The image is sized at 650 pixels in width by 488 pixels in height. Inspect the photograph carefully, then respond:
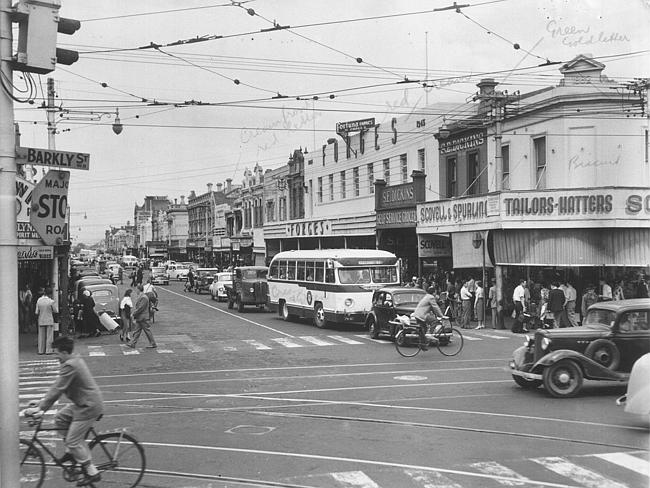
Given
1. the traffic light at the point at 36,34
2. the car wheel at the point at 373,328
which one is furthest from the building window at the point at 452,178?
the traffic light at the point at 36,34

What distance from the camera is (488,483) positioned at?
7.82 metres

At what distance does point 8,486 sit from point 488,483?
4.87 m

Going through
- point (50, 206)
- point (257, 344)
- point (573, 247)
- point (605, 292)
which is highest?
point (50, 206)

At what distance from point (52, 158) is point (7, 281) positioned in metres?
1.43

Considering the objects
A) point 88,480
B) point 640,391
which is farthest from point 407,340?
point 88,480

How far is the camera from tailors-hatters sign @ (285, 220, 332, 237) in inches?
1812

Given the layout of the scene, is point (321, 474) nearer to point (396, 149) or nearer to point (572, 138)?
point (572, 138)

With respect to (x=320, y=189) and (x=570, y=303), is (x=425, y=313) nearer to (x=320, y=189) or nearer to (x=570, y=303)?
(x=570, y=303)

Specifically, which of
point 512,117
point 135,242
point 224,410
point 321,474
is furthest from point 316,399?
point 135,242

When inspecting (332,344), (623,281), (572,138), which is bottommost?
(332,344)

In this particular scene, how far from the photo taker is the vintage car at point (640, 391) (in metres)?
9.88

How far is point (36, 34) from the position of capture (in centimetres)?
612

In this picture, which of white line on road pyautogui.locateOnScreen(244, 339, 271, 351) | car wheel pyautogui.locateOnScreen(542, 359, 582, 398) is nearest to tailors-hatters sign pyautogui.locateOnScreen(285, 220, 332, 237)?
white line on road pyautogui.locateOnScreen(244, 339, 271, 351)

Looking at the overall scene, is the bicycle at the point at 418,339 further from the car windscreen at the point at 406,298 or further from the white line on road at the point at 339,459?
the white line on road at the point at 339,459
